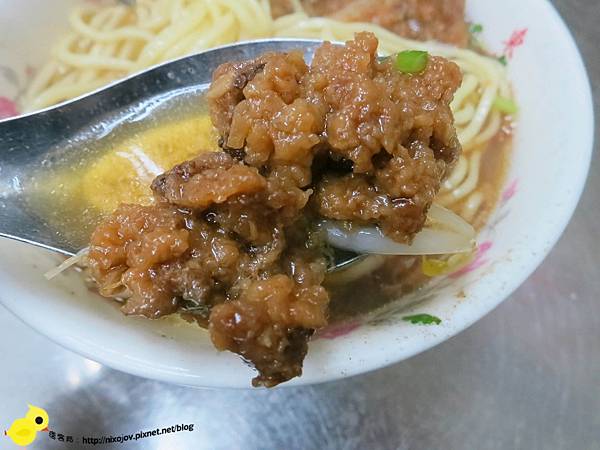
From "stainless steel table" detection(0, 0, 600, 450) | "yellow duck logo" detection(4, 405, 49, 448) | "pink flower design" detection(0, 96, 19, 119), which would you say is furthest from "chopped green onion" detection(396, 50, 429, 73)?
"yellow duck logo" detection(4, 405, 49, 448)

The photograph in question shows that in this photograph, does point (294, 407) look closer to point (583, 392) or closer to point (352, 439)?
point (352, 439)

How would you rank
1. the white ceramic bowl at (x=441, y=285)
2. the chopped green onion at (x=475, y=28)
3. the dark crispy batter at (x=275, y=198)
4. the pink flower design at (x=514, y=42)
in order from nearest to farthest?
the dark crispy batter at (x=275, y=198), the white ceramic bowl at (x=441, y=285), the pink flower design at (x=514, y=42), the chopped green onion at (x=475, y=28)

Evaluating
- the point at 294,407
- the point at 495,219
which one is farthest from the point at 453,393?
the point at 495,219

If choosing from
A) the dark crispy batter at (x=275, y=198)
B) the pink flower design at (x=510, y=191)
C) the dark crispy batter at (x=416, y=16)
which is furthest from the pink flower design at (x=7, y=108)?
the pink flower design at (x=510, y=191)

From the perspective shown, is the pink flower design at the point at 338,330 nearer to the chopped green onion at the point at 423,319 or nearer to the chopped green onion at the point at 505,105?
the chopped green onion at the point at 423,319

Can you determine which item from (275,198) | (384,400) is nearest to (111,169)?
(275,198)
